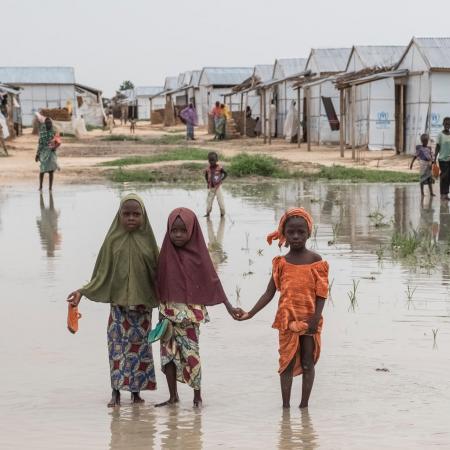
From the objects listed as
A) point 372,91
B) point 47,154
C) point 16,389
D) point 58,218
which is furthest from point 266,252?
point 372,91

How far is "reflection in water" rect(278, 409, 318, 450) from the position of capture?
4.73 metres

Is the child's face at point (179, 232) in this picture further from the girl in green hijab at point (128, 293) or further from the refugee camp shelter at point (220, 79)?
the refugee camp shelter at point (220, 79)

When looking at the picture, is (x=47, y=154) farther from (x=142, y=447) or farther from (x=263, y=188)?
(x=142, y=447)

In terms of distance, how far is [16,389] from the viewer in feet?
18.8

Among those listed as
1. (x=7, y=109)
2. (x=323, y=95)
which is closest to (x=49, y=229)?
(x=323, y=95)

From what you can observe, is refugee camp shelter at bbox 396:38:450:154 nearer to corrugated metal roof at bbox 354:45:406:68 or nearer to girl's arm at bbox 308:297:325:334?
corrugated metal roof at bbox 354:45:406:68

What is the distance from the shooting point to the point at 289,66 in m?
41.3

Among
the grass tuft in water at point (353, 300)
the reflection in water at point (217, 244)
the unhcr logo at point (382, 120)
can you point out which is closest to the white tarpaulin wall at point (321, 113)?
the unhcr logo at point (382, 120)

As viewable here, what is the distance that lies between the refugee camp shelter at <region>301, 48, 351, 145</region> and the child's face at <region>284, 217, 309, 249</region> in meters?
27.8

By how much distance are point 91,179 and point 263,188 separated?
415cm

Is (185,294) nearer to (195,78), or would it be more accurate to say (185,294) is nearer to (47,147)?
(47,147)

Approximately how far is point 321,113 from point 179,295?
30339 millimetres

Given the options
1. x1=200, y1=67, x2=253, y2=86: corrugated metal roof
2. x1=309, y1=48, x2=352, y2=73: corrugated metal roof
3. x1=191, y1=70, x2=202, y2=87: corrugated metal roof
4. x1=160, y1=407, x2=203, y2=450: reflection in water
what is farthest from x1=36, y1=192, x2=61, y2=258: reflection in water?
x1=191, y1=70, x2=202, y2=87: corrugated metal roof

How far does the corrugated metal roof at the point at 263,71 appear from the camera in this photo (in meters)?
44.8
